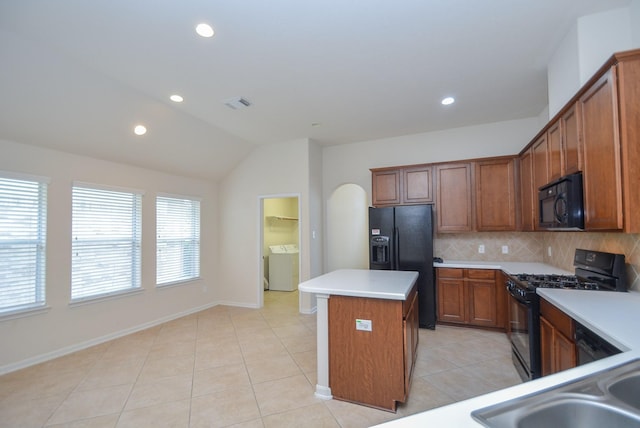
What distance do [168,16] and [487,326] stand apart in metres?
4.69

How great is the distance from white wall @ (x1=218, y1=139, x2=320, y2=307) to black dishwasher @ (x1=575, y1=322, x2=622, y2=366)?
357 cm

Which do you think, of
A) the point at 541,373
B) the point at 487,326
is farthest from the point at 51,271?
the point at 487,326

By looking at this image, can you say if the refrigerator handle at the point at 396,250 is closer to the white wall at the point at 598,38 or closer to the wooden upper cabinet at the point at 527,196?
the wooden upper cabinet at the point at 527,196

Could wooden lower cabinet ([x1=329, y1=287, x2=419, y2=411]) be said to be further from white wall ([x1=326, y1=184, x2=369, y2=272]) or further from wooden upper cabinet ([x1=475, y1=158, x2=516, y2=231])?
white wall ([x1=326, y1=184, x2=369, y2=272])

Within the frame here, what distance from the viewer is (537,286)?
236 cm

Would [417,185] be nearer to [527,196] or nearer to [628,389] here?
[527,196]

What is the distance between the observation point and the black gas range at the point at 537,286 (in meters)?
2.19

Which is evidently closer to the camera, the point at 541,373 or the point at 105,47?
the point at 541,373

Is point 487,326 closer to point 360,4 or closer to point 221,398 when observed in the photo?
point 221,398

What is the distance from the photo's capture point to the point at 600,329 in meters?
1.39

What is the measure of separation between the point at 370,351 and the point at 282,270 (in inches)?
181

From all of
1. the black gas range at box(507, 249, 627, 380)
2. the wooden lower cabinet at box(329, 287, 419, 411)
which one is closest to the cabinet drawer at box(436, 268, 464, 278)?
the black gas range at box(507, 249, 627, 380)

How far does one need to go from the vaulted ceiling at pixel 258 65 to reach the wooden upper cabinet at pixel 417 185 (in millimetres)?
728

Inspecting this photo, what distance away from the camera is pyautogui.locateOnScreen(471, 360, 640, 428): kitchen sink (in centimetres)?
75
